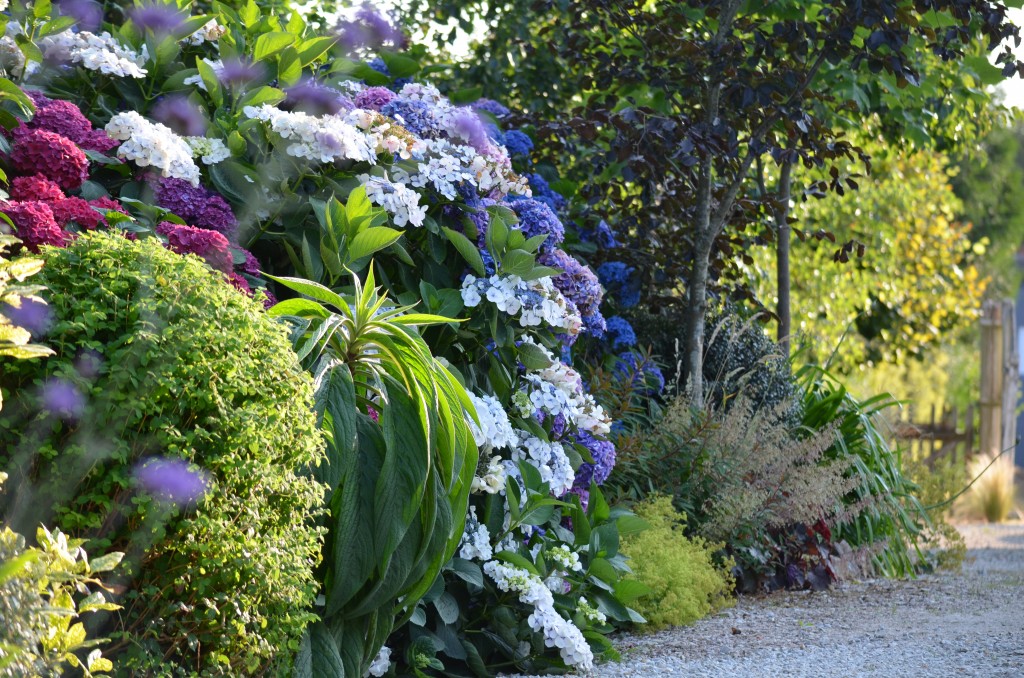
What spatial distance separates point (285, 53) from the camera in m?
3.81

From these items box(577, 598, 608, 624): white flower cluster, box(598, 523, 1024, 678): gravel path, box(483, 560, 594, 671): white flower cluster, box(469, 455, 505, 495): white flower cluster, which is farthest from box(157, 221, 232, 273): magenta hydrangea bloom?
box(598, 523, 1024, 678): gravel path

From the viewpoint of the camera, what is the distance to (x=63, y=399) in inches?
82.9

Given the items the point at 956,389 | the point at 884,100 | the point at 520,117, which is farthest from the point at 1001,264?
the point at 520,117

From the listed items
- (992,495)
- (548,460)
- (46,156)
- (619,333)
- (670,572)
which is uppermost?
(46,156)

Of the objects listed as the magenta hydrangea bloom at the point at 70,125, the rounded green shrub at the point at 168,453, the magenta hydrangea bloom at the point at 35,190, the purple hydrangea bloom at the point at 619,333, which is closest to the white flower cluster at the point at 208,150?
the magenta hydrangea bloom at the point at 70,125

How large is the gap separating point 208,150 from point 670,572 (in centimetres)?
231

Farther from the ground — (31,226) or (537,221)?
(31,226)

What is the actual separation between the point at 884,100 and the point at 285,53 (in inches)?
142

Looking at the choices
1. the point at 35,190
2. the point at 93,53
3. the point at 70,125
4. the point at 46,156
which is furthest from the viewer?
the point at 93,53

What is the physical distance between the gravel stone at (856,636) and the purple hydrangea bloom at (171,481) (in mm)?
1638

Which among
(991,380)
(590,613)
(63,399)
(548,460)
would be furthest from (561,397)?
(991,380)

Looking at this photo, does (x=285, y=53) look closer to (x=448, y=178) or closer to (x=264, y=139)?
(x=264, y=139)

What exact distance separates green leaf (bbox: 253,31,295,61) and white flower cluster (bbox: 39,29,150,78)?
40cm

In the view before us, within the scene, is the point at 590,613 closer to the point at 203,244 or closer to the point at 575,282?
the point at 575,282
